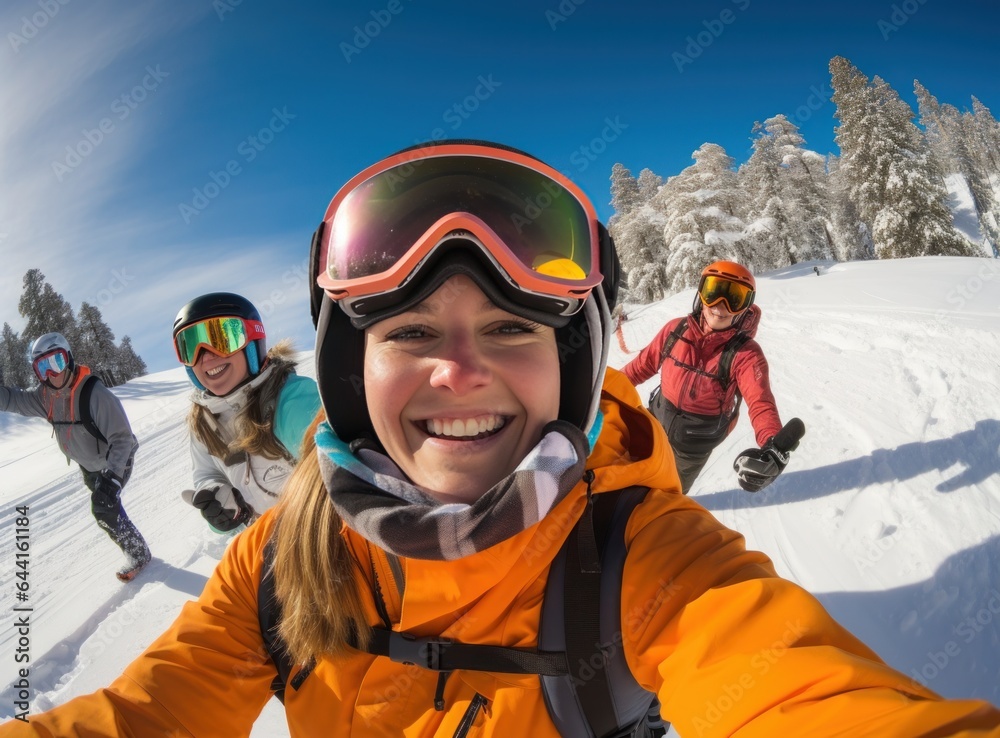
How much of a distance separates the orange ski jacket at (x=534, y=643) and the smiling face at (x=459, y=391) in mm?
247

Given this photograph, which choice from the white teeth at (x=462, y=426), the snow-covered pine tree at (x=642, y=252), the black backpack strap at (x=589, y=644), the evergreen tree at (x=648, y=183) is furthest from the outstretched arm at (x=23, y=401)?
the evergreen tree at (x=648, y=183)

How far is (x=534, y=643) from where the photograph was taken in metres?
1.43

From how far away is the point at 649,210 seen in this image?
3728 centimetres

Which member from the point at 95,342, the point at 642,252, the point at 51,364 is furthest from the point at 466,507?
the point at 95,342

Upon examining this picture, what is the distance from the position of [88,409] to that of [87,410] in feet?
0.05

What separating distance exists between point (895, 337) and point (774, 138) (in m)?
36.4

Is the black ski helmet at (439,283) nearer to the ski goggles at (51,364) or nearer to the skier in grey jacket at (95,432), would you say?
the skier in grey jacket at (95,432)

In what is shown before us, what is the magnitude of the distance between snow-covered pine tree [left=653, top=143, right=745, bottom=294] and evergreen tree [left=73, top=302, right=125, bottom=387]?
44.4 meters

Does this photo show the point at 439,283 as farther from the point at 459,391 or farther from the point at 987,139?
the point at 987,139

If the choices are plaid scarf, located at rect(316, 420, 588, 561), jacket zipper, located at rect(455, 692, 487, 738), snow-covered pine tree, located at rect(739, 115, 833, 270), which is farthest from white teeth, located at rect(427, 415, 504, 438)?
snow-covered pine tree, located at rect(739, 115, 833, 270)

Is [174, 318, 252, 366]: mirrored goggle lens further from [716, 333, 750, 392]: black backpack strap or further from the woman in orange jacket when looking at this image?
[716, 333, 750, 392]: black backpack strap

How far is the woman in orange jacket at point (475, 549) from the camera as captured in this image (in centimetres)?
117

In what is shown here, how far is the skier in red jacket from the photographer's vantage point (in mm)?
4633

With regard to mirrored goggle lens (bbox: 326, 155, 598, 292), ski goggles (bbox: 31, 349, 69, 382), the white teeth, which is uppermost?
ski goggles (bbox: 31, 349, 69, 382)
